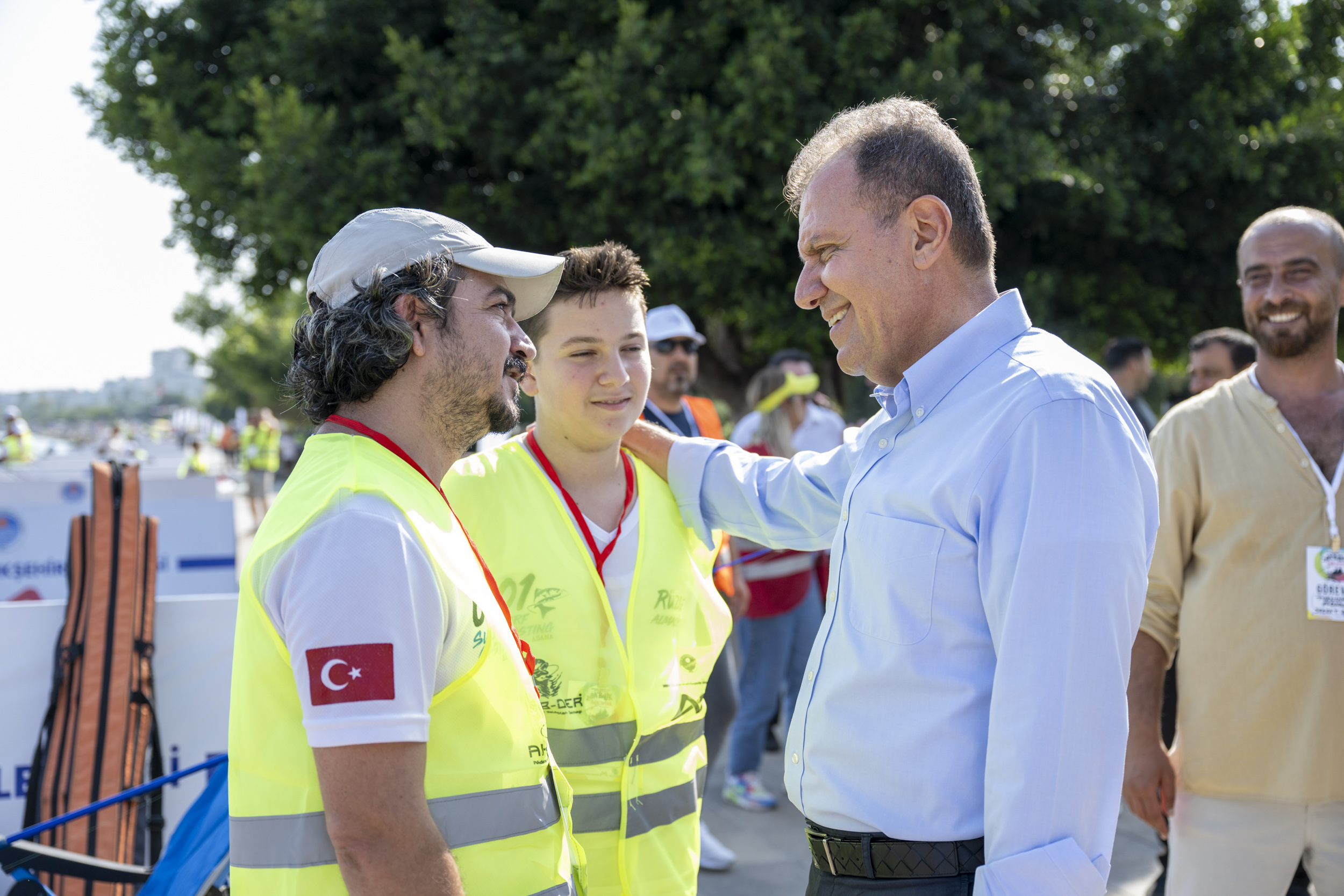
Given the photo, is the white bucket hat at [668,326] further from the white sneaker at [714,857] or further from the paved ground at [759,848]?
the white sneaker at [714,857]

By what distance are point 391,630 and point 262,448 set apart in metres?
17.4

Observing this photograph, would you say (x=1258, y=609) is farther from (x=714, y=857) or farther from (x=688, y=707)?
(x=714, y=857)

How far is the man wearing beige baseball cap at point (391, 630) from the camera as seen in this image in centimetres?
120

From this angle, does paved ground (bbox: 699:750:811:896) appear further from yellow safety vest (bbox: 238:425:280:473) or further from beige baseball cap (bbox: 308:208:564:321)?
yellow safety vest (bbox: 238:425:280:473)

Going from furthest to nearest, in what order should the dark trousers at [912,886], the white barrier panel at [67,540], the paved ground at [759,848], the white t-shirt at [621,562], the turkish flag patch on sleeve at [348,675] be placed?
1. the white barrier panel at [67,540]
2. the paved ground at [759,848]
3. the white t-shirt at [621,562]
4. the dark trousers at [912,886]
5. the turkish flag patch on sleeve at [348,675]

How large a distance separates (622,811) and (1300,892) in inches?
110

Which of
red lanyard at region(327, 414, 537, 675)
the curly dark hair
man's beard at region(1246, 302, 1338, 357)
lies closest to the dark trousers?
red lanyard at region(327, 414, 537, 675)

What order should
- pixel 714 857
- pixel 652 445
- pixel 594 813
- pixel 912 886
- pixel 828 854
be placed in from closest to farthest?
pixel 912 886
pixel 828 854
pixel 594 813
pixel 652 445
pixel 714 857

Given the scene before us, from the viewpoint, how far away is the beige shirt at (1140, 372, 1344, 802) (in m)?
2.28

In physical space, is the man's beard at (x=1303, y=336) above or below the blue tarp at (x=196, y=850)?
above

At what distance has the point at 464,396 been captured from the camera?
1.56 meters

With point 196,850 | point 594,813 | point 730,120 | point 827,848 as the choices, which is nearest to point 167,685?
point 196,850

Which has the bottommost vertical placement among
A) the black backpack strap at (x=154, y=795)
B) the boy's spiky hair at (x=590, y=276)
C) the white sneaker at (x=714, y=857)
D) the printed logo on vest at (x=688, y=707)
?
the white sneaker at (x=714, y=857)

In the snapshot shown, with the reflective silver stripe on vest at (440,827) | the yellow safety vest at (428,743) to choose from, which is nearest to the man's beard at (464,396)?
the yellow safety vest at (428,743)
